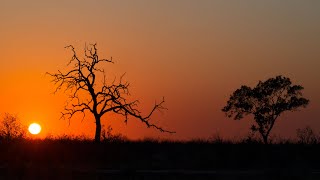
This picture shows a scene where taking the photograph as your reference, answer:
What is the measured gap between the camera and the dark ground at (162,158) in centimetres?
2386

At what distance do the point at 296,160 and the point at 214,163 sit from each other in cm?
366

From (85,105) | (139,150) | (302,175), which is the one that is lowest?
(302,175)

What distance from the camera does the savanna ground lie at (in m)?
23.9

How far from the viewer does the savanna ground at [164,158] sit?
2391cm

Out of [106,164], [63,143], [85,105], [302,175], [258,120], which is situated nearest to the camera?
[302,175]

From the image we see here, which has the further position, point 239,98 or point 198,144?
point 239,98

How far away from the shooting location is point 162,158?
3031 cm

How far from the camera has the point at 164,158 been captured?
30.3 metres

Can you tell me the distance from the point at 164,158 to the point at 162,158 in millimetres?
98

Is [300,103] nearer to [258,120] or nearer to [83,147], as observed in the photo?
[258,120]

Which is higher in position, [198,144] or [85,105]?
[85,105]

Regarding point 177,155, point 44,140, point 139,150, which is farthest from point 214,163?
point 44,140

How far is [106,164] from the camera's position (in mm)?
28125

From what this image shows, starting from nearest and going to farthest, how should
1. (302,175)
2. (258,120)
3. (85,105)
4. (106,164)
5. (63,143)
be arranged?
(302,175)
(106,164)
(63,143)
(85,105)
(258,120)
